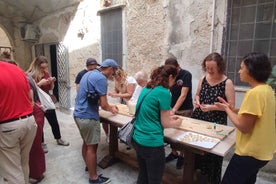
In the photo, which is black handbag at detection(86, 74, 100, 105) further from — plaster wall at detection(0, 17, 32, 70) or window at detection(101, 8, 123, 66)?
plaster wall at detection(0, 17, 32, 70)

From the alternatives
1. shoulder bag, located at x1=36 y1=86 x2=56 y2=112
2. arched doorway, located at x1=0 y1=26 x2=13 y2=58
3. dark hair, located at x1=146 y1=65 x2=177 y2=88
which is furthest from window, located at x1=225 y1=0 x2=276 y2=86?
arched doorway, located at x1=0 y1=26 x2=13 y2=58

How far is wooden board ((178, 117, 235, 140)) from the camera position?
6.81 ft

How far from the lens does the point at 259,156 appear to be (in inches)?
61.2

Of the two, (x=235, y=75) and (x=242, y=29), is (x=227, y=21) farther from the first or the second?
(x=235, y=75)

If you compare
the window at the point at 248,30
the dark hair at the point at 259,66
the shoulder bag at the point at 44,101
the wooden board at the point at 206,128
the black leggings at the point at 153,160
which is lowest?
the black leggings at the point at 153,160

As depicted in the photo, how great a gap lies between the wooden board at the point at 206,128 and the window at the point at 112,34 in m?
3.16

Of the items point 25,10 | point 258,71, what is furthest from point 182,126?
point 25,10

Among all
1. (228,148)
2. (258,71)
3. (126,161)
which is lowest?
(126,161)

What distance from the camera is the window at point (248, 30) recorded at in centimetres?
306

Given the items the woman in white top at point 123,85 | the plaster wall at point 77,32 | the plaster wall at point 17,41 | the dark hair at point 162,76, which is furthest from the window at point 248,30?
the plaster wall at point 17,41

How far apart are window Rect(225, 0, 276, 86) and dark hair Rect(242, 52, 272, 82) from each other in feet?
6.09

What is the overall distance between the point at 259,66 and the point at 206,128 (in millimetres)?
A: 906

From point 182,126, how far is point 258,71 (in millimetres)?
1008

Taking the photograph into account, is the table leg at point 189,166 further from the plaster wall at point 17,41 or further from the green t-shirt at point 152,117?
the plaster wall at point 17,41
